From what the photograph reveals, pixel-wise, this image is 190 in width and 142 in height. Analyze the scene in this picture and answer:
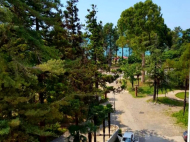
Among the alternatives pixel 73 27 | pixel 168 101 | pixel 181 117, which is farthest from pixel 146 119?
pixel 73 27

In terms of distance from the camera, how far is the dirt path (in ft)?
40.8

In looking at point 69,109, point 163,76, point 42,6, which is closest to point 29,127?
point 69,109

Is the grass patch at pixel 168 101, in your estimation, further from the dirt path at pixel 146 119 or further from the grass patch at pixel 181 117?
the grass patch at pixel 181 117

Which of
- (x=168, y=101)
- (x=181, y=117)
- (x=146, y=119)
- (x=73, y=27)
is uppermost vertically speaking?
(x=73, y=27)

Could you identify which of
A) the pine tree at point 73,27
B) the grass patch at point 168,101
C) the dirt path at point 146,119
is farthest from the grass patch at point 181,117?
the pine tree at point 73,27

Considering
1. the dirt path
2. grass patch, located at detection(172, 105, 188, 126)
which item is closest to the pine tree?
the dirt path

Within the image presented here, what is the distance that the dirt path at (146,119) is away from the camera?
12439 mm

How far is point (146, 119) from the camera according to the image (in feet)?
48.6

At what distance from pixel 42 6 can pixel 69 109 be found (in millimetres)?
3707

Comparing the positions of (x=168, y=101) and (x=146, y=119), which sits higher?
(x=168, y=101)

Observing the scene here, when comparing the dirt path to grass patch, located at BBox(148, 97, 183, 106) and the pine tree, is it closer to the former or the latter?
grass patch, located at BBox(148, 97, 183, 106)

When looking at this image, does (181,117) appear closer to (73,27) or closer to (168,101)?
(168,101)

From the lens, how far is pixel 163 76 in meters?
16.9

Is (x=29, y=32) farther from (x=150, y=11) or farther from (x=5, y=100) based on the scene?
(x=150, y=11)
